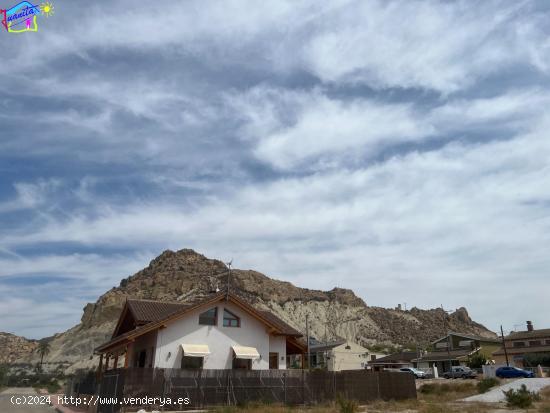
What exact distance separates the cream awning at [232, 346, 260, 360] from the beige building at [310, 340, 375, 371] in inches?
1624

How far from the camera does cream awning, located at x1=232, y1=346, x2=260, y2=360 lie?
91.1 feet

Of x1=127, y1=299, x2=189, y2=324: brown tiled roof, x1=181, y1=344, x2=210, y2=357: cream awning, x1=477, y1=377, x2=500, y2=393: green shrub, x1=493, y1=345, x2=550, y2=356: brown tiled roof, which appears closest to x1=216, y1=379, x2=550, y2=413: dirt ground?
x1=477, y1=377, x2=500, y2=393: green shrub

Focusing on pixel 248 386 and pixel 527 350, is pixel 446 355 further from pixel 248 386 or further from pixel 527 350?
pixel 248 386

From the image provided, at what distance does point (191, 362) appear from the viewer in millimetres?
27250

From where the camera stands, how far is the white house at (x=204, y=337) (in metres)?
26.6

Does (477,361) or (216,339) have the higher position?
(477,361)

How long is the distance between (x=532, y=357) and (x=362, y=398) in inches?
2141

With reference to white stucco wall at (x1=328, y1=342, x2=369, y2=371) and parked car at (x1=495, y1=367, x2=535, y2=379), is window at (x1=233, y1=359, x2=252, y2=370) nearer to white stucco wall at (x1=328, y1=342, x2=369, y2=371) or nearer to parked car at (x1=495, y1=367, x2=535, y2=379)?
parked car at (x1=495, y1=367, x2=535, y2=379)

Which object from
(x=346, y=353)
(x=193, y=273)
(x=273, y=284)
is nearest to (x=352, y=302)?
(x=273, y=284)

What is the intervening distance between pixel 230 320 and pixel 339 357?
148ft

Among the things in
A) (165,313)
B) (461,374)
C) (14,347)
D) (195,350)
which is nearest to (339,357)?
(461,374)

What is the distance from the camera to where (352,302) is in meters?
139

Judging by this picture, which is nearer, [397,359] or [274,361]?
[274,361]

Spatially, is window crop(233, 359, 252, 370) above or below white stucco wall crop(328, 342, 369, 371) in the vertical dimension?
below
